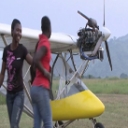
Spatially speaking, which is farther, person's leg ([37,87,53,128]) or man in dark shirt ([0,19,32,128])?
man in dark shirt ([0,19,32,128])

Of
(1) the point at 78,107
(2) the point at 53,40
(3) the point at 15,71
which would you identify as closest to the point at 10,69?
(3) the point at 15,71

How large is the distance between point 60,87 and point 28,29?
1.38 m

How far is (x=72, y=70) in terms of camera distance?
9.91 metres

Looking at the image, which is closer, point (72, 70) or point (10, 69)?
point (10, 69)

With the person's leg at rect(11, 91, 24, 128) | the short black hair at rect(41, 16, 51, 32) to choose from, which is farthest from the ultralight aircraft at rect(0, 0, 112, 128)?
the short black hair at rect(41, 16, 51, 32)

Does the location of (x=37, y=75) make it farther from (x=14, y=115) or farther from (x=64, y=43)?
(x=64, y=43)

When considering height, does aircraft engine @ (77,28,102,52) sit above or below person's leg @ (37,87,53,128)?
above

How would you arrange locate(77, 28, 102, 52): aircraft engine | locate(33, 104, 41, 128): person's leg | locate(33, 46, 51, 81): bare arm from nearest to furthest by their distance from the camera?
1. locate(33, 46, 51, 81): bare arm
2. locate(33, 104, 41, 128): person's leg
3. locate(77, 28, 102, 52): aircraft engine

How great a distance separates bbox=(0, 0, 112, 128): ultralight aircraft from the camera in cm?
895

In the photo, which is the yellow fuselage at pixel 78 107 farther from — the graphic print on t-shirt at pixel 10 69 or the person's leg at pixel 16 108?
the graphic print on t-shirt at pixel 10 69

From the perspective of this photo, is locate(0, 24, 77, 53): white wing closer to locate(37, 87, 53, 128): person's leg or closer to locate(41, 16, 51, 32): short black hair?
locate(41, 16, 51, 32): short black hair

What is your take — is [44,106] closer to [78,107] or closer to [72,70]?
[78,107]

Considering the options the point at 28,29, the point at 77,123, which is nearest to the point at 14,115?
the point at 28,29

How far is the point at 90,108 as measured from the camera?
887 centimetres
